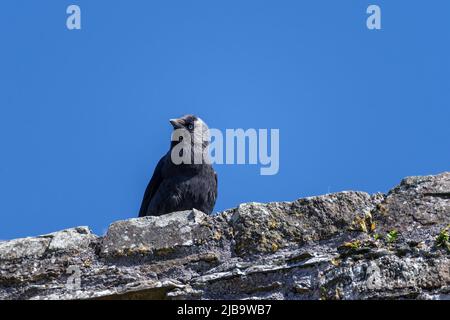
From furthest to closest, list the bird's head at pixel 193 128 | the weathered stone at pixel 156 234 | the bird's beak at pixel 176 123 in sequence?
→ the bird's beak at pixel 176 123 < the bird's head at pixel 193 128 < the weathered stone at pixel 156 234

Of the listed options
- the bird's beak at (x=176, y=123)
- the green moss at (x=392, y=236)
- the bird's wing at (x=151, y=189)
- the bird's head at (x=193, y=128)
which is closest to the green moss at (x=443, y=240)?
the green moss at (x=392, y=236)

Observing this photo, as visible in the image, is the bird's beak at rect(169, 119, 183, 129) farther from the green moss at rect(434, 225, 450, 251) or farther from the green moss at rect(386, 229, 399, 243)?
the green moss at rect(434, 225, 450, 251)

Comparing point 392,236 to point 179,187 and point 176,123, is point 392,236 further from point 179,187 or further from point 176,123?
point 176,123

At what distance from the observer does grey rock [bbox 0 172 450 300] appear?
11.7 ft

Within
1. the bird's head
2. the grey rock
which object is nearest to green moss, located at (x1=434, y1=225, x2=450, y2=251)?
the grey rock

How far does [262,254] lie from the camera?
3932mm

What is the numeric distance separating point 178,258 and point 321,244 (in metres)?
0.69

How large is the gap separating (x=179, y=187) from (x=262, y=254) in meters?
4.87

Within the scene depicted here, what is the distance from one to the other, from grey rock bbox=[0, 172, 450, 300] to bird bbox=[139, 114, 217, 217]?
166 inches

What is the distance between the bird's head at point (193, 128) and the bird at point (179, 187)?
0.56 m

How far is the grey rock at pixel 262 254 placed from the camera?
11.7 feet

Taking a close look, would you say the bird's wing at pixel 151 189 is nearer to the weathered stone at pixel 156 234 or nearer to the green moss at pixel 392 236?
the weathered stone at pixel 156 234

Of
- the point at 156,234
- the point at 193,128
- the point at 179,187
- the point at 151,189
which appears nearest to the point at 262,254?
the point at 156,234
